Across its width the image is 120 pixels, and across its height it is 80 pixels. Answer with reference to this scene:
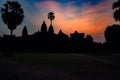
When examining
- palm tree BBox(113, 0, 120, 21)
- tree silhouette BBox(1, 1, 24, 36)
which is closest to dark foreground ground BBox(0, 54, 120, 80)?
palm tree BBox(113, 0, 120, 21)

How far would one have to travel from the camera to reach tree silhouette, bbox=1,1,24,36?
45.1 meters

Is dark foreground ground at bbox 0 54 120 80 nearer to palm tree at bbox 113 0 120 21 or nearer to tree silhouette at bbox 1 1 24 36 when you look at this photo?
palm tree at bbox 113 0 120 21

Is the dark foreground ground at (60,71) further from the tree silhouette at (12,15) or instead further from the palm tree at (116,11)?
the tree silhouette at (12,15)

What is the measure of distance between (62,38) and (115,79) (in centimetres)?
5364

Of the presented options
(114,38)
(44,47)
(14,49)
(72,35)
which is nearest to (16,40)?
(14,49)

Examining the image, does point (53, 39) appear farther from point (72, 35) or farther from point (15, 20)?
point (15, 20)

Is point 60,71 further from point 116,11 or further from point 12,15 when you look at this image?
point 12,15

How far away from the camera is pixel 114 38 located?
6519cm

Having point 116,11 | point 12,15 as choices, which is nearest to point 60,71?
point 116,11

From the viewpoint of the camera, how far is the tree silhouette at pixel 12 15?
148 ft

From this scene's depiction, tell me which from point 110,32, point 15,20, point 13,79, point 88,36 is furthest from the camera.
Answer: point 88,36

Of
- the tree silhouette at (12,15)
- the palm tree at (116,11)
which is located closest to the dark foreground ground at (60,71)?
the palm tree at (116,11)

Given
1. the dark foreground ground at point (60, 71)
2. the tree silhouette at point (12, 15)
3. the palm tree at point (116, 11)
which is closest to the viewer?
the dark foreground ground at point (60, 71)

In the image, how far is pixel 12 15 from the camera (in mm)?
45500
